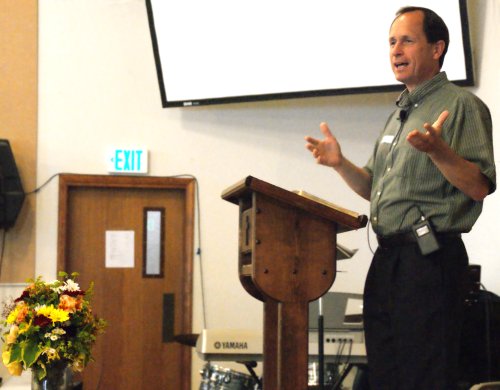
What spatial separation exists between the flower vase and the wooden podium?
1.05 metres

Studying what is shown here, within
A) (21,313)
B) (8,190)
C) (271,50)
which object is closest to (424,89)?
(21,313)

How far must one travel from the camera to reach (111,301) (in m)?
5.27

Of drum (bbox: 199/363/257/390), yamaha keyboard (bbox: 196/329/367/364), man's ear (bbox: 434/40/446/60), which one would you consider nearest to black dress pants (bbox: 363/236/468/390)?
man's ear (bbox: 434/40/446/60)

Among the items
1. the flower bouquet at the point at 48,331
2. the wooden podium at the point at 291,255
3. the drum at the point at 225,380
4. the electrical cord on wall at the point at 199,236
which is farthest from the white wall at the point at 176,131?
the wooden podium at the point at 291,255

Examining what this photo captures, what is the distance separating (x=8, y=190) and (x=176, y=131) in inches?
47.3

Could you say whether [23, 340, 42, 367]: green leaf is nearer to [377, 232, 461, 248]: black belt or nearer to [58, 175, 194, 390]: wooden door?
[377, 232, 461, 248]: black belt

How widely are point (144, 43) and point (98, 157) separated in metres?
0.87

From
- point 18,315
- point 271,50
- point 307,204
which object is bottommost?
point 18,315

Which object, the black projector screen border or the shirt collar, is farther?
the black projector screen border

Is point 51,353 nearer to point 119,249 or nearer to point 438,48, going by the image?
point 438,48

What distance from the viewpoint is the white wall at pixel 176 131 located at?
5254 mm

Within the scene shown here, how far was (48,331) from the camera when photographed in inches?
109

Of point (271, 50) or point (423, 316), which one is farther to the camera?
point (271, 50)

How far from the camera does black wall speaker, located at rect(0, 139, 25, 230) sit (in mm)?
4953
